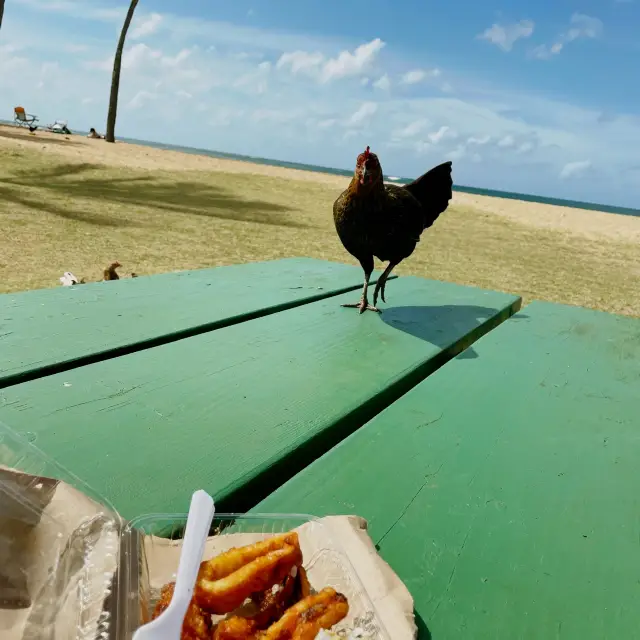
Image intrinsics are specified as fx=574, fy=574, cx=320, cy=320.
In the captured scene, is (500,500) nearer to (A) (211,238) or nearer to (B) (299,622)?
(B) (299,622)

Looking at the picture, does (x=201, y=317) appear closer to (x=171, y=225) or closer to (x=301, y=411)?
(x=301, y=411)

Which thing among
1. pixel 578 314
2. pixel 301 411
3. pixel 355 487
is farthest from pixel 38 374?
pixel 578 314

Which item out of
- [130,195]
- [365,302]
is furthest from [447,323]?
[130,195]

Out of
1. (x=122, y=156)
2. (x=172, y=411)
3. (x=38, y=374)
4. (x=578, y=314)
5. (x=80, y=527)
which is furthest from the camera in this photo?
(x=122, y=156)

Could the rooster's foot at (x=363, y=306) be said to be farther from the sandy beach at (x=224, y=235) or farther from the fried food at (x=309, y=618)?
the sandy beach at (x=224, y=235)

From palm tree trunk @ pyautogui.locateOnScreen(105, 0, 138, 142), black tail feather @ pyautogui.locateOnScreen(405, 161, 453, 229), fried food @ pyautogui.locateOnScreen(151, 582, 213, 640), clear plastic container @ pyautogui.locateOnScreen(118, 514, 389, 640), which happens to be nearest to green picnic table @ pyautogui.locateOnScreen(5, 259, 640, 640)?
clear plastic container @ pyautogui.locateOnScreen(118, 514, 389, 640)
